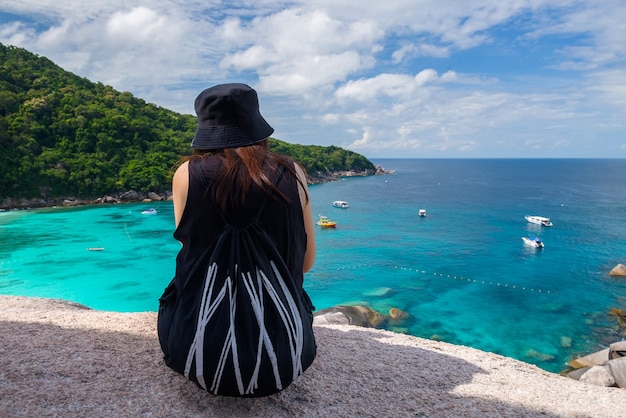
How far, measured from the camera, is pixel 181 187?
2055 millimetres

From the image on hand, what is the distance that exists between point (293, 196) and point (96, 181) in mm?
47053

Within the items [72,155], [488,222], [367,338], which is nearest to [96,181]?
[72,155]

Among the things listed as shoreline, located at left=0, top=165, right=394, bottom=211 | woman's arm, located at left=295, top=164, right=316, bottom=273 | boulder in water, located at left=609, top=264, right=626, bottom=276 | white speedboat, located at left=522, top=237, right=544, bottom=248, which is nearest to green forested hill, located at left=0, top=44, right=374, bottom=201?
shoreline, located at left=0, top=165, right=394, bottom=211

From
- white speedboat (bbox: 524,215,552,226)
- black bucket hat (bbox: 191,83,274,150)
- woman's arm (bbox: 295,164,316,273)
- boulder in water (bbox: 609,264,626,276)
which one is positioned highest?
black bucket hat (bbox: 191,83,274,150)

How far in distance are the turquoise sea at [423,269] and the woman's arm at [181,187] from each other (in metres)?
14.1

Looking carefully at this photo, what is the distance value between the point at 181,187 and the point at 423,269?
2357cm

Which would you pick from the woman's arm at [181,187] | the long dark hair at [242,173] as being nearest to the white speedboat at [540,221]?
the long dark hair at [242,173]

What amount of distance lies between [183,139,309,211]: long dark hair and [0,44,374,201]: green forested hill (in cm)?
3640


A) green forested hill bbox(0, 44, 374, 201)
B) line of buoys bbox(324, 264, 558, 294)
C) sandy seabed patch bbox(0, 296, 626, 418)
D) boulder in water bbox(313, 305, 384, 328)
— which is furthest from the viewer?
green forested hill bbox(0, 44, 374, 201)

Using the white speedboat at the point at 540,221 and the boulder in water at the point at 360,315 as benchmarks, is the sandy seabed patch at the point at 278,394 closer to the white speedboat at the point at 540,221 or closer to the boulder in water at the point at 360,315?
the boulder in water at the point at 360,315

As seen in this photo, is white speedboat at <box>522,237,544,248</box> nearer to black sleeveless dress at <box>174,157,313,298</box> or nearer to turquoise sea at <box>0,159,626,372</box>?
turquoise sea at <box>0,159,626,372</box>

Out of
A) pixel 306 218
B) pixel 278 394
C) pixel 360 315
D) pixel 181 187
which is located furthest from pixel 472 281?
pixel 181 187

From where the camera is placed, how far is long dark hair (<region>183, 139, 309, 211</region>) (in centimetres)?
198

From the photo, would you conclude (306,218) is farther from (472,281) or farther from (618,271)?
(618,271)
